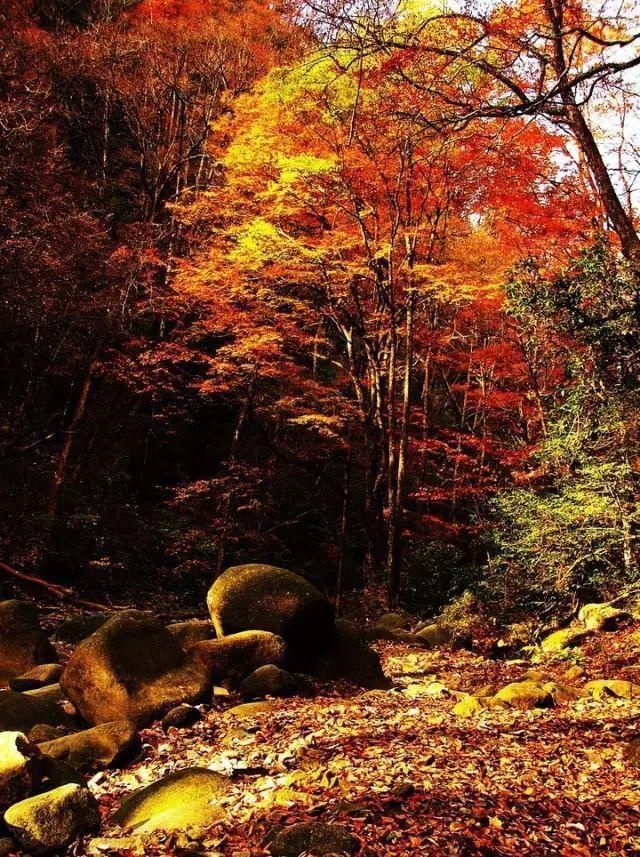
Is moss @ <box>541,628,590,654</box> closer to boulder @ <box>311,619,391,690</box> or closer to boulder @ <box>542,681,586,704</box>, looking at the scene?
boulder @ <box>542,681,586,704</box>

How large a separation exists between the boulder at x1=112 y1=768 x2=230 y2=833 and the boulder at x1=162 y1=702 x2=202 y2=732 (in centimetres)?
173

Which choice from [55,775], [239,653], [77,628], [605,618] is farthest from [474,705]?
[77,628]

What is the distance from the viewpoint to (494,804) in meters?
4.18

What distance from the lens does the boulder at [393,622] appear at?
13.6 m

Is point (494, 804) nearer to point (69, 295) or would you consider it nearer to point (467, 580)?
point (467, 580)

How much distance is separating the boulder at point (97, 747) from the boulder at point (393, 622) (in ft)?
26.1

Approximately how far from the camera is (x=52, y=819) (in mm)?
4465

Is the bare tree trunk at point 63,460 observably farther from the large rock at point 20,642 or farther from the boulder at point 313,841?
the boulder at point 313,841

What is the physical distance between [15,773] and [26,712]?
1.99 m

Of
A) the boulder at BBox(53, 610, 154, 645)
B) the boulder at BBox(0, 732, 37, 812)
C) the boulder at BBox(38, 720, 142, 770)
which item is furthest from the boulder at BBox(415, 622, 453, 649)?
the boulder at BBox(0, 732, 37, 812)

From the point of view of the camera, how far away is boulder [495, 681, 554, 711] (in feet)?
23.9

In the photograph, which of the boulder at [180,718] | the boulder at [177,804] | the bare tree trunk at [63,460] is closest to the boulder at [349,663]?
the boulder at [180,718]

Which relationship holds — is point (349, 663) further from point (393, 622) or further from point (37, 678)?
point (393, 622)

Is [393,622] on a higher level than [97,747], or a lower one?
lower
